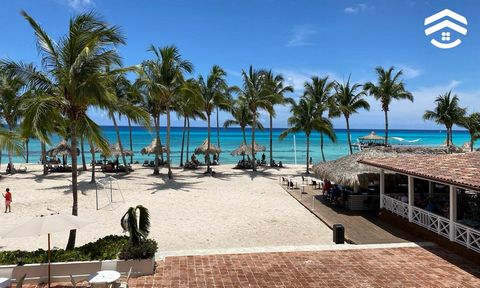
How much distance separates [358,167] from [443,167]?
4.51 metres

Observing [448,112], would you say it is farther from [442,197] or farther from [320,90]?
Result: [442,197]

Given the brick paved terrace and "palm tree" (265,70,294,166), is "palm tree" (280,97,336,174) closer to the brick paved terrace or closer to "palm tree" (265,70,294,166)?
"palm tree" (265,70,294,166)

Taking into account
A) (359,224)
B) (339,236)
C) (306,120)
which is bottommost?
(359,224)

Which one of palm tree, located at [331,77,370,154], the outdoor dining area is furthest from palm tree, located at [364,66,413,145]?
the outdoor dining area

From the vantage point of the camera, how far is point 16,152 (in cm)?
1068

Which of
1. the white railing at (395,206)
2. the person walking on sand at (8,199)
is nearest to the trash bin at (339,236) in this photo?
the white railing at (395,206)

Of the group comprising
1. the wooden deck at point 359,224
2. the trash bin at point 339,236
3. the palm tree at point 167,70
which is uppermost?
the palm tree at point 167,70

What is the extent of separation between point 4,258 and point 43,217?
6.86ft

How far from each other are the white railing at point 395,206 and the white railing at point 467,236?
2.53m

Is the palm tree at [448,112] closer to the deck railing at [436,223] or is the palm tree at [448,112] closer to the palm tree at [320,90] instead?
the palm tree at [320,90]

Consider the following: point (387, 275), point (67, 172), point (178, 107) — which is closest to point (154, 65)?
point (178, 107)

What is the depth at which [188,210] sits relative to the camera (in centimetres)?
1625

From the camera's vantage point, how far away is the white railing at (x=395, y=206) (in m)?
13.2

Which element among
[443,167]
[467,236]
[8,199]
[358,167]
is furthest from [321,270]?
[8,199]
